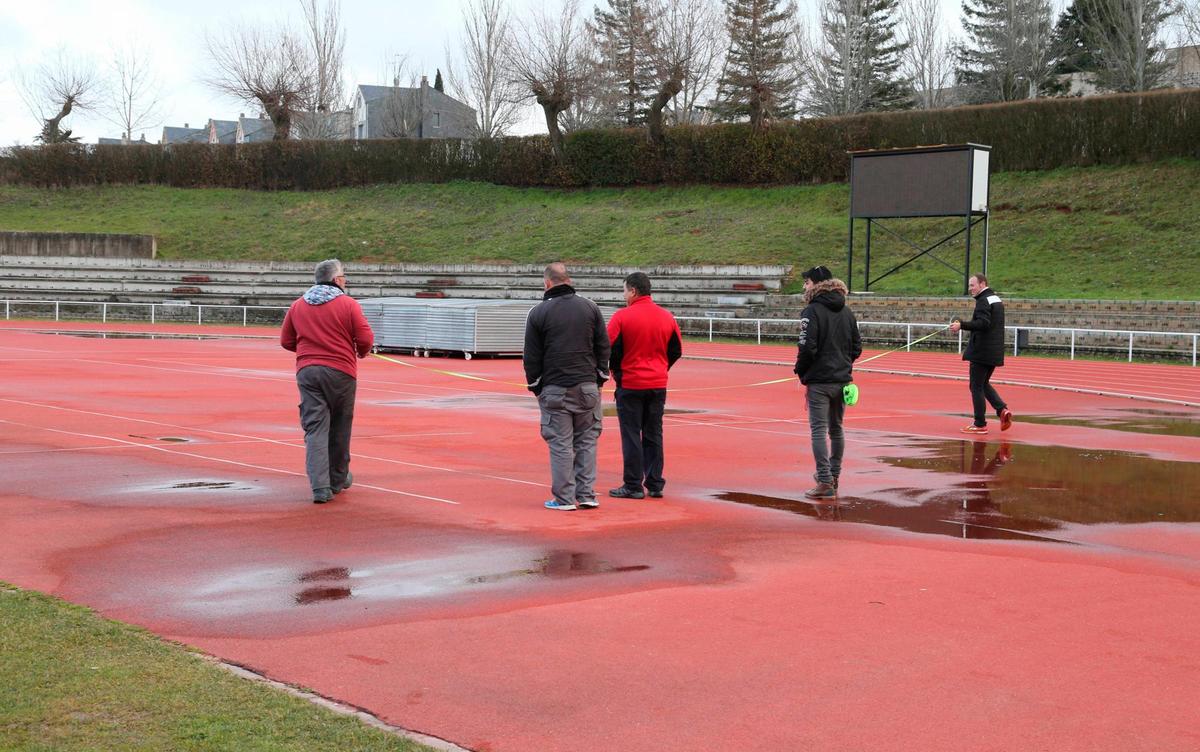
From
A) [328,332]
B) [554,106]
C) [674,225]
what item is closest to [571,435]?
[328,332]

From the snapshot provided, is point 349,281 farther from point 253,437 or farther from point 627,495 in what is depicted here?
point 627,495

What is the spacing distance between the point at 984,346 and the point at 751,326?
840 inches

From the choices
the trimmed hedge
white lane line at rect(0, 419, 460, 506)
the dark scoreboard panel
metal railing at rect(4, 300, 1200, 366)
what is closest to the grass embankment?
the trimmed hedge

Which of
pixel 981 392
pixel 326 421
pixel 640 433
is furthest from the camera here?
pixel 981 392

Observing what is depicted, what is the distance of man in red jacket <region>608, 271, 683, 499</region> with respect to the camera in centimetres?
1044

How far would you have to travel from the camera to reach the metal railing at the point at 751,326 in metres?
27.8

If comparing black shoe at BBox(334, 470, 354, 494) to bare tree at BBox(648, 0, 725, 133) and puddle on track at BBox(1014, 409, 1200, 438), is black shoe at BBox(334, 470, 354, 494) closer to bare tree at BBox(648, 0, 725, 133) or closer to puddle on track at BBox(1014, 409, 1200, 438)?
puddle on track at BBox(1014, 409, 1200, 438)

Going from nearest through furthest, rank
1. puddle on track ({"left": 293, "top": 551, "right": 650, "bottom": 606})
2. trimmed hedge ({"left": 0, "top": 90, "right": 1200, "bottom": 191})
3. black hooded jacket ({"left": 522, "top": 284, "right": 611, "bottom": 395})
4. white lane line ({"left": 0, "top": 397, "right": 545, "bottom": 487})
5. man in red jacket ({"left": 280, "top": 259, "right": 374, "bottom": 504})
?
puddle on track ({"left": 293, "top": 551, "right": 650, "bottom": 606}), black hooded jacket ({"left": 522, "top": 284, "right": 611, "bottom": 395}), man in red jacket ({"left": 280, "top": 259, "right": 374, "bottom": 504}), white lane line ({"left": 0, "top": 397, "right": 545, "bottom": 487}), trimmed hedge ({"left": 0, "top": 90, "right": 1200, "bottom": 191})

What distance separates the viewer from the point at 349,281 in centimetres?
4638

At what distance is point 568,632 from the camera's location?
20.4 ft

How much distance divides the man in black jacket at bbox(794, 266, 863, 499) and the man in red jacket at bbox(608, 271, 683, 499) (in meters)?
1.19

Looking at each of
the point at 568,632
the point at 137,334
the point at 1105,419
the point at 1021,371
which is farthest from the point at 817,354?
the point at 137,334

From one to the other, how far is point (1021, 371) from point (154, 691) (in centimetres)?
2339

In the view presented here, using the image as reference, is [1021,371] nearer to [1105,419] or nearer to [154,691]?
[1105,419]
